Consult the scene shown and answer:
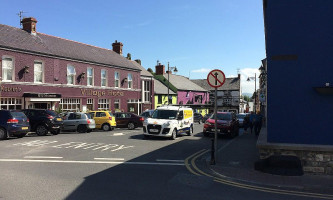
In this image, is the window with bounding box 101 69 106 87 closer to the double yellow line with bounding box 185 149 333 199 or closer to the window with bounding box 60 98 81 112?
the window with bounding box 60 98 81 112

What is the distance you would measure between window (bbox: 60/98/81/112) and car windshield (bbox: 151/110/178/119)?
13.7 m

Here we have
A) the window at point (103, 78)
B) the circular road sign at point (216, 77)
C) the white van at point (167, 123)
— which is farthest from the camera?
Answer: the window at point (103, 78)

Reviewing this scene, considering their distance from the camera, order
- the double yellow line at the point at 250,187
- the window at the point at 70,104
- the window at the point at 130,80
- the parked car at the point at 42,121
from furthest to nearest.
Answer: the window at the point at 130,80, the window at the point at 70,104, the parked car at the point at 42,121, the double yellow line at the point at 250,187

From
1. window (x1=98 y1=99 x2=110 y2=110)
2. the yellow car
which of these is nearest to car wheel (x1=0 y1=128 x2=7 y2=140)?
the yellow car

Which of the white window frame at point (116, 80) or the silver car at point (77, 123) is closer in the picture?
the silver car at point (77, 123)

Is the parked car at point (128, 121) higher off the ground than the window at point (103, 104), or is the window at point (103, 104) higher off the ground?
the window at point (103, 104)

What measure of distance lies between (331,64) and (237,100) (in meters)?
65.1

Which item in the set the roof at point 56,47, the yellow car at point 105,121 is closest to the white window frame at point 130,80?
the roof at point 56,47

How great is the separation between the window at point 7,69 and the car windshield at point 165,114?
541 inches

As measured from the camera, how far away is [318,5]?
8984 millimetres

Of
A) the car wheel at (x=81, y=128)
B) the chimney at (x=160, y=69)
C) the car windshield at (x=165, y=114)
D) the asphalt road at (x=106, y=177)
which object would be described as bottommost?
the asphalt road at (x=106, y=177)

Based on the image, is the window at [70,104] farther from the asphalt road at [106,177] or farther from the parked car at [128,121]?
the asphalt road at [106,177]

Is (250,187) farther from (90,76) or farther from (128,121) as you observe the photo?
(90,76)

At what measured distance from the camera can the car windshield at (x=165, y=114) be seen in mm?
18312
